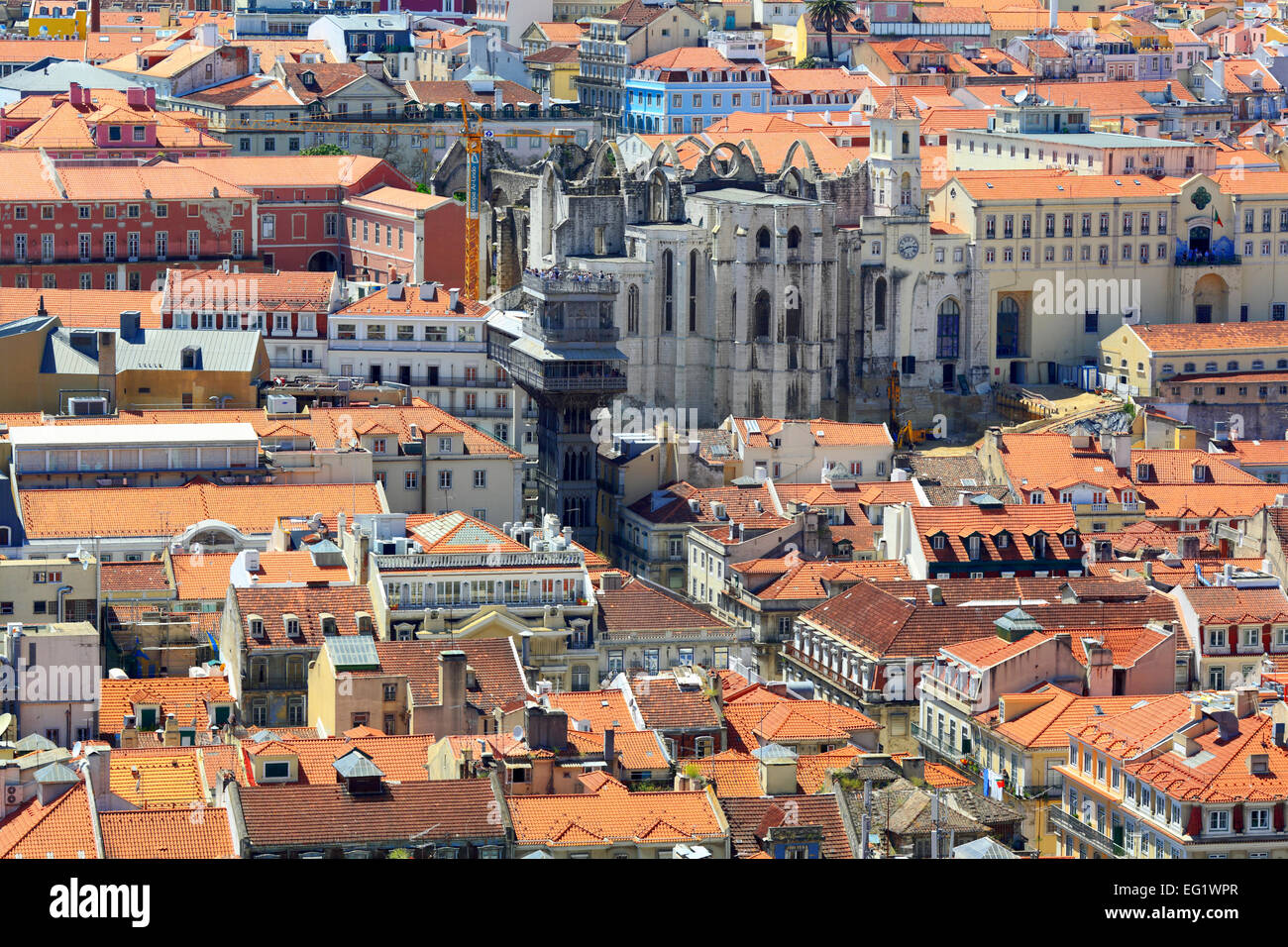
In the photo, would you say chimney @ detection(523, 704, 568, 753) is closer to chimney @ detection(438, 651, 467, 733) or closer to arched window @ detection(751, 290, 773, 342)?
chimney @ detection(438, 651, 467, 733)

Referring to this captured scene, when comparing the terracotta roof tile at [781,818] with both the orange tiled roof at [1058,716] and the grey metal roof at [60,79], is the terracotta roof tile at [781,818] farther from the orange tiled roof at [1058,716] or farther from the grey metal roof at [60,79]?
the grey metal roof at [60,79]

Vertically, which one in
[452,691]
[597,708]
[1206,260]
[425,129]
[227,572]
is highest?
[425,129]

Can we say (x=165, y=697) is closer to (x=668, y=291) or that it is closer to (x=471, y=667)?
(x=471, y=667)

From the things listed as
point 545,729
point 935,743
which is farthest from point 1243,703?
point 545,729

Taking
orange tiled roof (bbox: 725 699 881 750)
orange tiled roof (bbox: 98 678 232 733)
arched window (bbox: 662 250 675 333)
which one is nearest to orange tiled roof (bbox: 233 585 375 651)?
orange tiled roof (bbox: 98 678 232 733)

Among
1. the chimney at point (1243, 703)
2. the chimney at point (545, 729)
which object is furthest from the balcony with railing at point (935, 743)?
A: the chimney at point (545, 729)
